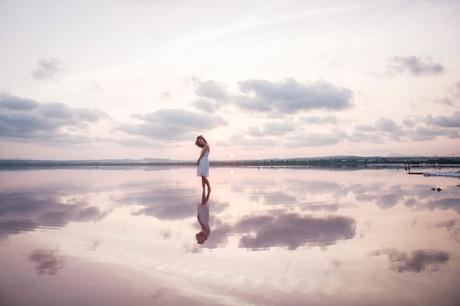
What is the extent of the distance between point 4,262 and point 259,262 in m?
4.58

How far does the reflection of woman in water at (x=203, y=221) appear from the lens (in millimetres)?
9147

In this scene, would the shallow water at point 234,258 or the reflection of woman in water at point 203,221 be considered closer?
the shallow water at point 234,258

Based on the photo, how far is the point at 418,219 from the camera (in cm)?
1155

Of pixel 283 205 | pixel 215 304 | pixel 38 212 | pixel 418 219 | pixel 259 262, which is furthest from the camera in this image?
pixel 283 205

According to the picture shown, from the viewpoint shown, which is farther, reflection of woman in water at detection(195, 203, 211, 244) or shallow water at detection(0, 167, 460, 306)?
reflection of woman in water at detection(195, 203, 211, 244)

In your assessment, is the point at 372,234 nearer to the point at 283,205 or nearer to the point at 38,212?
the point at 283,205

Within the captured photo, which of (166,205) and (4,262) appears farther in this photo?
(166,205)

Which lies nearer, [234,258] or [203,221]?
[234,258]

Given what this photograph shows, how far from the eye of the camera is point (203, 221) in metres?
11.6

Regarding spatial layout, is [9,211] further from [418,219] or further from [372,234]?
[418,219]

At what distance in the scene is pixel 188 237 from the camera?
30.2ft

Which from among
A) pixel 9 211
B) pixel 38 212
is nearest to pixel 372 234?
pixel 38 212

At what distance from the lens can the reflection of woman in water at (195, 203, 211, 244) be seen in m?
9.15

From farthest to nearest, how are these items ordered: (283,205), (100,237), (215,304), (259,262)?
(283,205)
(100,237)
(259,262)
(215,304)
